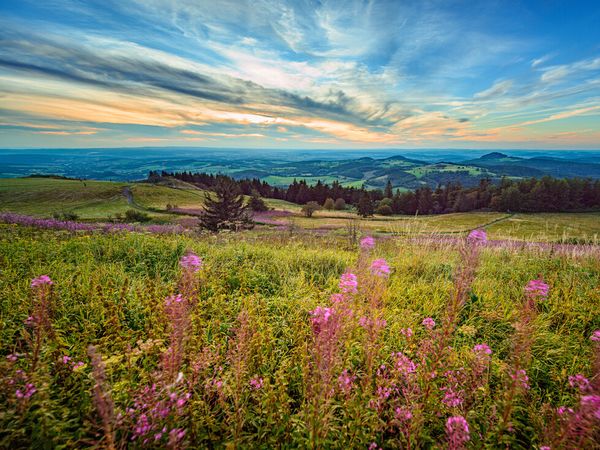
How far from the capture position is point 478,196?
302ft

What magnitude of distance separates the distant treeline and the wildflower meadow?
65.3 metres

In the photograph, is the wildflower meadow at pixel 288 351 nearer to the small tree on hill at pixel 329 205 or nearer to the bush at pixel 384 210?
the small tree on hill at pixel 329 205

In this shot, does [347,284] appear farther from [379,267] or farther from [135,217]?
[135,217]

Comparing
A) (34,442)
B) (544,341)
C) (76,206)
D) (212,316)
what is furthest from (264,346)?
(76,206)

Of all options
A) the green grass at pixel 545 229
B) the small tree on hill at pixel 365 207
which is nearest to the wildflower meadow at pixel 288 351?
the green grass at pixel 545 229

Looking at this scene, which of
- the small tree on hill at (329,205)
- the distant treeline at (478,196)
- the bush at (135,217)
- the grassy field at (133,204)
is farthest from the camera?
the small tree on hill at (329,205)

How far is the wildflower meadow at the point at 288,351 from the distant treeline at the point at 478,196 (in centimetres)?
6526

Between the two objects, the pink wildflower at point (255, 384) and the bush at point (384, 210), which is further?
the bush at point (384, 210)

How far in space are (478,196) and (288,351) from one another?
107004mm

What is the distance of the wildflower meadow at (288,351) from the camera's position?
2.16m

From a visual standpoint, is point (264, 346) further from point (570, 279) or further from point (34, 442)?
point (570, 279)

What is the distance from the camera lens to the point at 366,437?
233 cm

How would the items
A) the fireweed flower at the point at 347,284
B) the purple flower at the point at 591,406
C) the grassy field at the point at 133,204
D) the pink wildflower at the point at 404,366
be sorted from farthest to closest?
the grassy field at the point at 133,204 < the fireweed flower at the point at 347,284 < the pink wildflower at the point at 404,366 < the purple flower at the point at 591,406

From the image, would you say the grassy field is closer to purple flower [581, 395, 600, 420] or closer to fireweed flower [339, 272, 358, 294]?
fireweed flower [339, 272, 358, 294]
